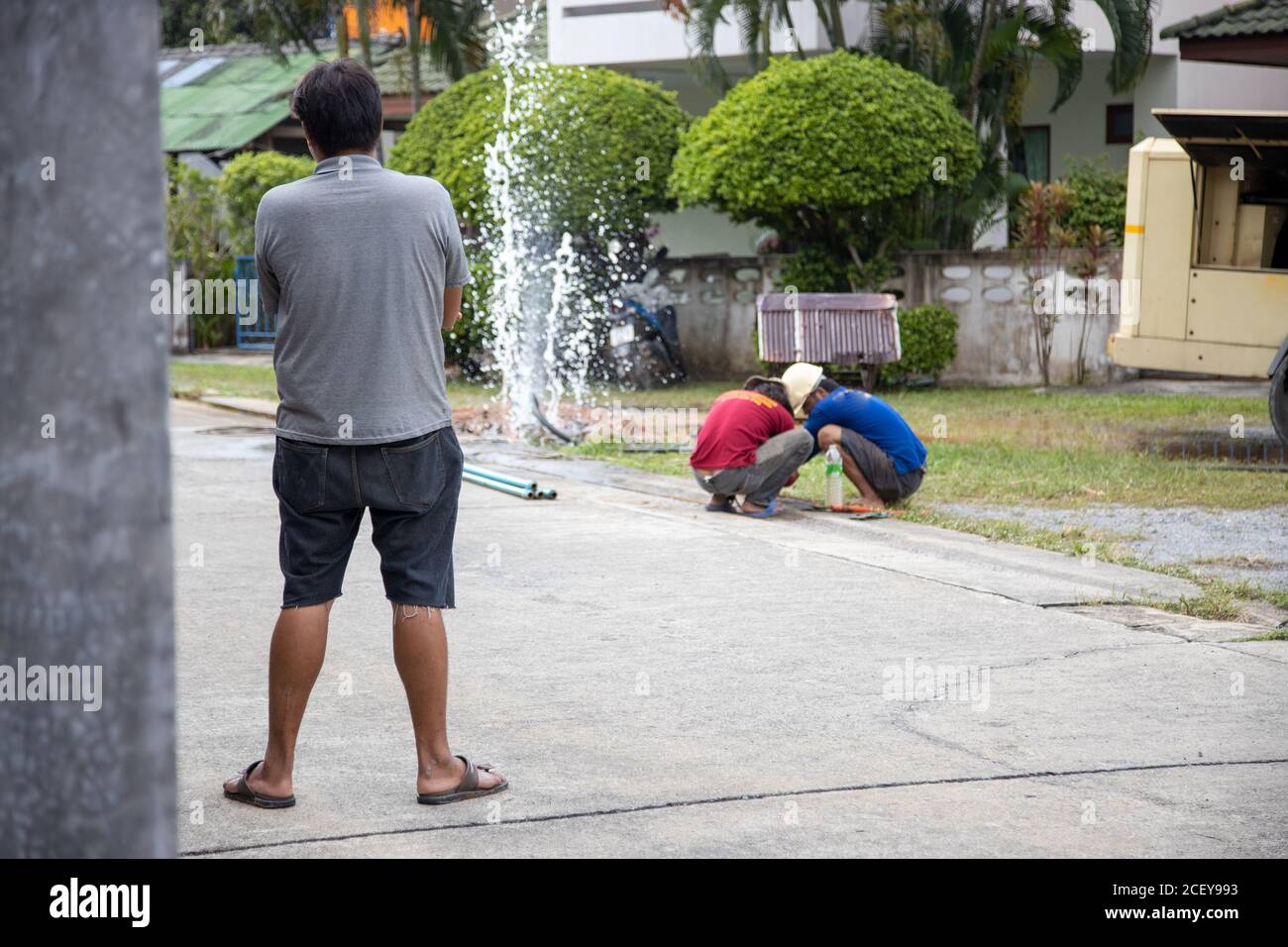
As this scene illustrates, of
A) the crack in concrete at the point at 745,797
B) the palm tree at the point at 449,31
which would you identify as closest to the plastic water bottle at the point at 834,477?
the crack in concrete at the point at 745,797

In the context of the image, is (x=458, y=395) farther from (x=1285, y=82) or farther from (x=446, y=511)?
(x=446, y=511)

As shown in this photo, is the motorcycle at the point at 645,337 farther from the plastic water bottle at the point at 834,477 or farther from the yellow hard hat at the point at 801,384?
the plastic water bottle at the point at 834,477

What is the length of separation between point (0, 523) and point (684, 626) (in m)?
5.60

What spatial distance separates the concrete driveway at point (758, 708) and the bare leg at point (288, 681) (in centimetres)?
12

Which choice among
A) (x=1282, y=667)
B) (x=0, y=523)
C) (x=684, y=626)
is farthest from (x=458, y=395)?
(x=0, y=523)

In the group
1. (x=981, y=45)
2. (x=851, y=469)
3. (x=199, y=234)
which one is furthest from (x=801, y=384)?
(x=199, y=234)

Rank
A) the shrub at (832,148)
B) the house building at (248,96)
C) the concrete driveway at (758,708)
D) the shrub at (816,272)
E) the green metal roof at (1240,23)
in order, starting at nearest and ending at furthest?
the concrete driveway at (758,708) < the green metal roof at (1240,23) < the shrub at (832,148) < the shrub at (816,272) < the house building at (248,96)

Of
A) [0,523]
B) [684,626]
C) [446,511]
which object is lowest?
[684,626]

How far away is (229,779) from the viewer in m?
4.77

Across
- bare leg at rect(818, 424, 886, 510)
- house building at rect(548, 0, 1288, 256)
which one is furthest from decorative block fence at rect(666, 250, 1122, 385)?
bare leg at rect(818, 424, 886, 510)

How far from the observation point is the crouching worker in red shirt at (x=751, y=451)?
10266 mm

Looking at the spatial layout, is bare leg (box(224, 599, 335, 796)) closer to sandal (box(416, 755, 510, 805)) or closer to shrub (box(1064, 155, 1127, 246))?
sandal (box(416, 755, 510, 805))

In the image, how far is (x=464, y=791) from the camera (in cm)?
466

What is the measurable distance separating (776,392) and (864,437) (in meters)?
0.63
